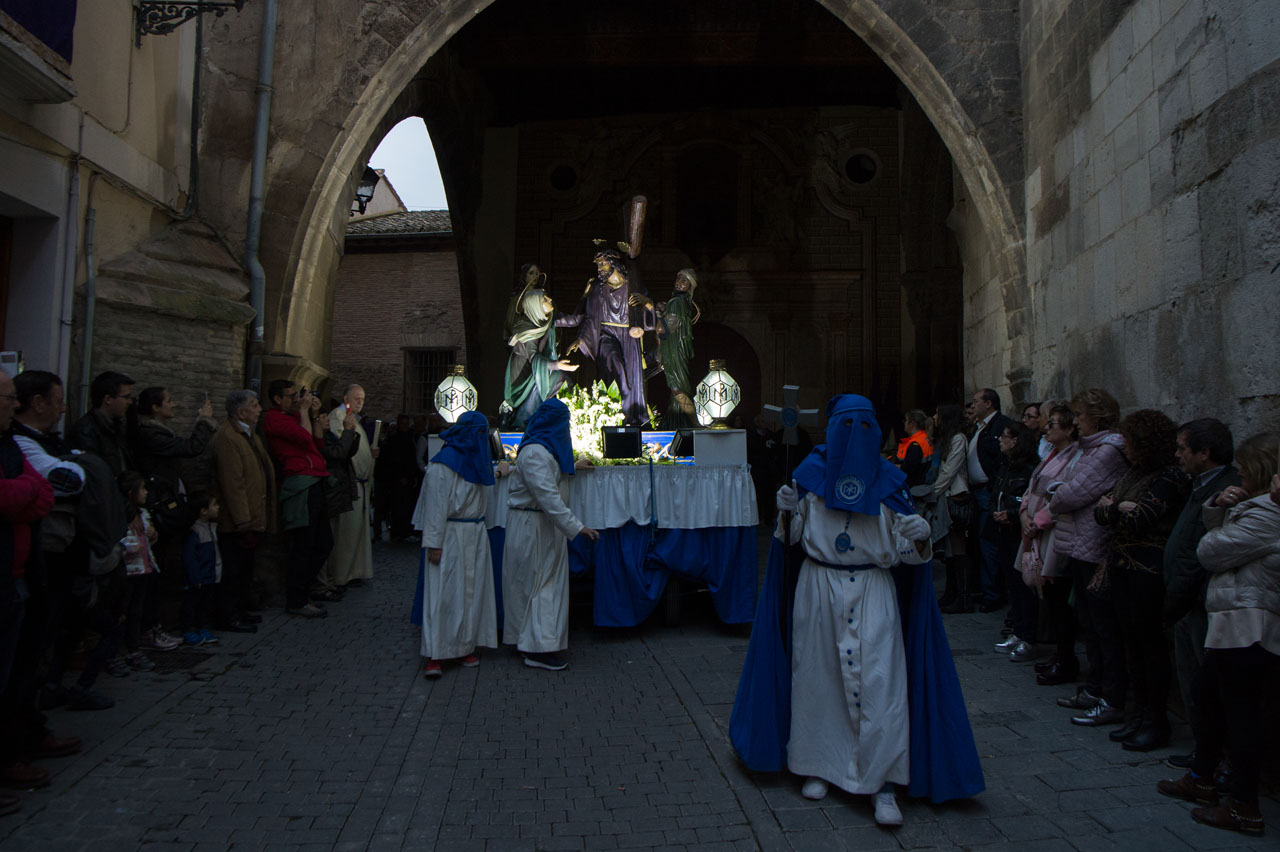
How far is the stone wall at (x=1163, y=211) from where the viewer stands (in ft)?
14.7

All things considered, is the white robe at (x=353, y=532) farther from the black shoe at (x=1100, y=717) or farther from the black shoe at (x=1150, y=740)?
the black shoe at (x=1150, y=740)

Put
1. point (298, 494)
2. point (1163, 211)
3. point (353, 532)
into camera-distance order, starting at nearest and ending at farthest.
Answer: point (1163, 211) < point (298, 494) < point (353, 532)

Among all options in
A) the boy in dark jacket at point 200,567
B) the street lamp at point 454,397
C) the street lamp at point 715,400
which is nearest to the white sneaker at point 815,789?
the boy in dark jacket at point 200,567

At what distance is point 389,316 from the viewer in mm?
21000

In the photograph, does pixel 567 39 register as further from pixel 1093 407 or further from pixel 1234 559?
pixel 1234 559

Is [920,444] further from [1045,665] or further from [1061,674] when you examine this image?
[1061,674]

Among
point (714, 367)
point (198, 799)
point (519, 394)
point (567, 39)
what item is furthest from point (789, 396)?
point (567, 39)

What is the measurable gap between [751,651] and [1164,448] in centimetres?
219

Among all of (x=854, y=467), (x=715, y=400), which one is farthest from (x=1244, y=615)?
(x=715, y=400)

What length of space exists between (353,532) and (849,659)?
222 inches

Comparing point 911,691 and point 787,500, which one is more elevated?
point 787,500

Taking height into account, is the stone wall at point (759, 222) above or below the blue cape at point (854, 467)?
above

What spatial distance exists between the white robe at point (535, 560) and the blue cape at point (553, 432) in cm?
6

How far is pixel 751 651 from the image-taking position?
3846 millimetres
